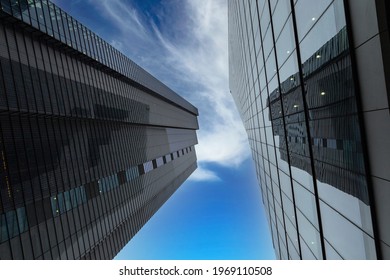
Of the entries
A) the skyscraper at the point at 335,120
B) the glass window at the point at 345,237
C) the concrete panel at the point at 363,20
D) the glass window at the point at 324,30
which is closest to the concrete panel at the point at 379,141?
the skyscraper at the point at 335,120

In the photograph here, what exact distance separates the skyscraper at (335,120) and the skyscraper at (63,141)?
22313mm

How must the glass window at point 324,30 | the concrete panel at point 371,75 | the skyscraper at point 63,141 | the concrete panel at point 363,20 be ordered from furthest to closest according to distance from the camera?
the skyscraper at point 63,141, the glass window at point 324,30, the concrete panel at point 363,20, the concrete panel at point 371,75

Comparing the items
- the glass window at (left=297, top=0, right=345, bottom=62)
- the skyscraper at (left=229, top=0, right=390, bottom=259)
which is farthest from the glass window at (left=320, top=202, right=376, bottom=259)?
the glass window at (left=297, top=0, right=345, bottom=62)

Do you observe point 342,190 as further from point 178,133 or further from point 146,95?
point 178,133

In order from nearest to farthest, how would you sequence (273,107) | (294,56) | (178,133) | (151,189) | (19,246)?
(294,56) < (273,107) < (19,246) < (151,189) < (178,133)

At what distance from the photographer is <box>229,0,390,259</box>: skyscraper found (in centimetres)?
872

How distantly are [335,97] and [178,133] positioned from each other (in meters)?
98.7

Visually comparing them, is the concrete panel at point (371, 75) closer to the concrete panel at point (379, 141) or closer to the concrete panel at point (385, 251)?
the concrete panel at point (379, 141)

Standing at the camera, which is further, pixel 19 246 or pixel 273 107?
pixel 19 246

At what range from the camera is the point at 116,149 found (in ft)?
172

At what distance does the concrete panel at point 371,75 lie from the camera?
8266mm

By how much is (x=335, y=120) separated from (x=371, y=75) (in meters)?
2.98
